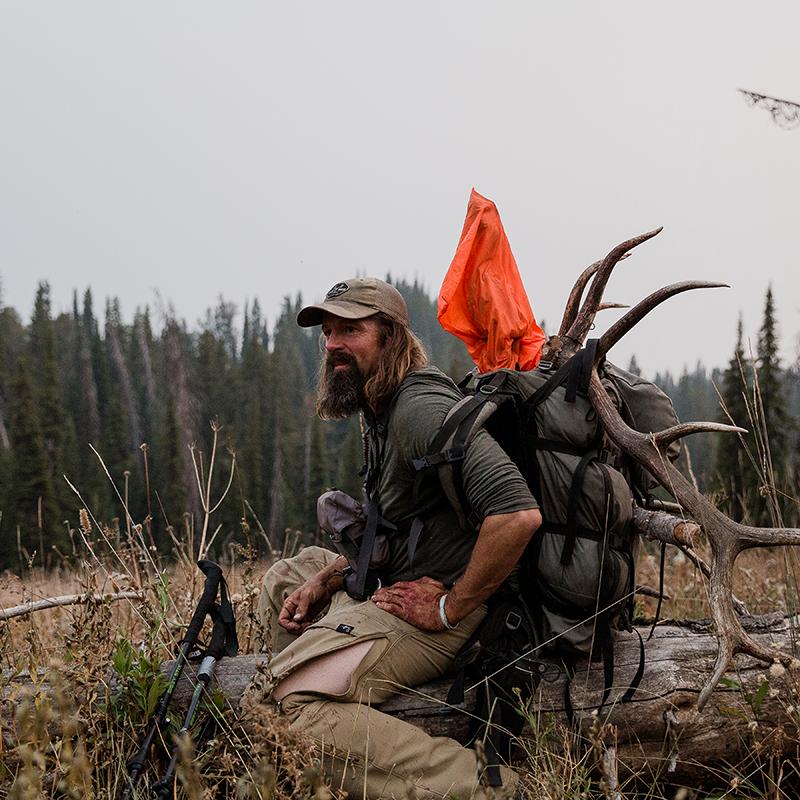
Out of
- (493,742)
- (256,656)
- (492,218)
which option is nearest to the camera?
(493,742)

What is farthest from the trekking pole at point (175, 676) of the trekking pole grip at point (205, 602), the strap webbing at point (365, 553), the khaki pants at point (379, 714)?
the strap webbing at point (365, 553)

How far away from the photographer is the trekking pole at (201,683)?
262 centimetres

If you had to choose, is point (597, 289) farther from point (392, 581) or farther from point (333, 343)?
point (392, 581)

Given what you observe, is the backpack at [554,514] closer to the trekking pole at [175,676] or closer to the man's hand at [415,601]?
the man's hand at [415,601]

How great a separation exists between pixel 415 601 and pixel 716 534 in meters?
1.34

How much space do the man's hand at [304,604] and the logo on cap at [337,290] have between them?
1.51m

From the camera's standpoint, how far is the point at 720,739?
10.4ft

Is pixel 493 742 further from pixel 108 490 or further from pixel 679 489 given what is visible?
pixel 108 490

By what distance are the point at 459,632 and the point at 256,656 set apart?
101cm

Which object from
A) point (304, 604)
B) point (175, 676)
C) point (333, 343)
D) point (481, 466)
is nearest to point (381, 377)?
point (333, 343)

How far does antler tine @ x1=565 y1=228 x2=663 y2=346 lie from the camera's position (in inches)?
143

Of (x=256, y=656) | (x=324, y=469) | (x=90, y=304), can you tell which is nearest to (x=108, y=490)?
(x=324, y=469)

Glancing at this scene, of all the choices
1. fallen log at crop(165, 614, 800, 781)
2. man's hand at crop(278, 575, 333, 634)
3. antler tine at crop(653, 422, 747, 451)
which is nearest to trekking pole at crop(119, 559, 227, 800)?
fallen log at crop(165, 614, 800, 781)

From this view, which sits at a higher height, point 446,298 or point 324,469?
point 446,298
